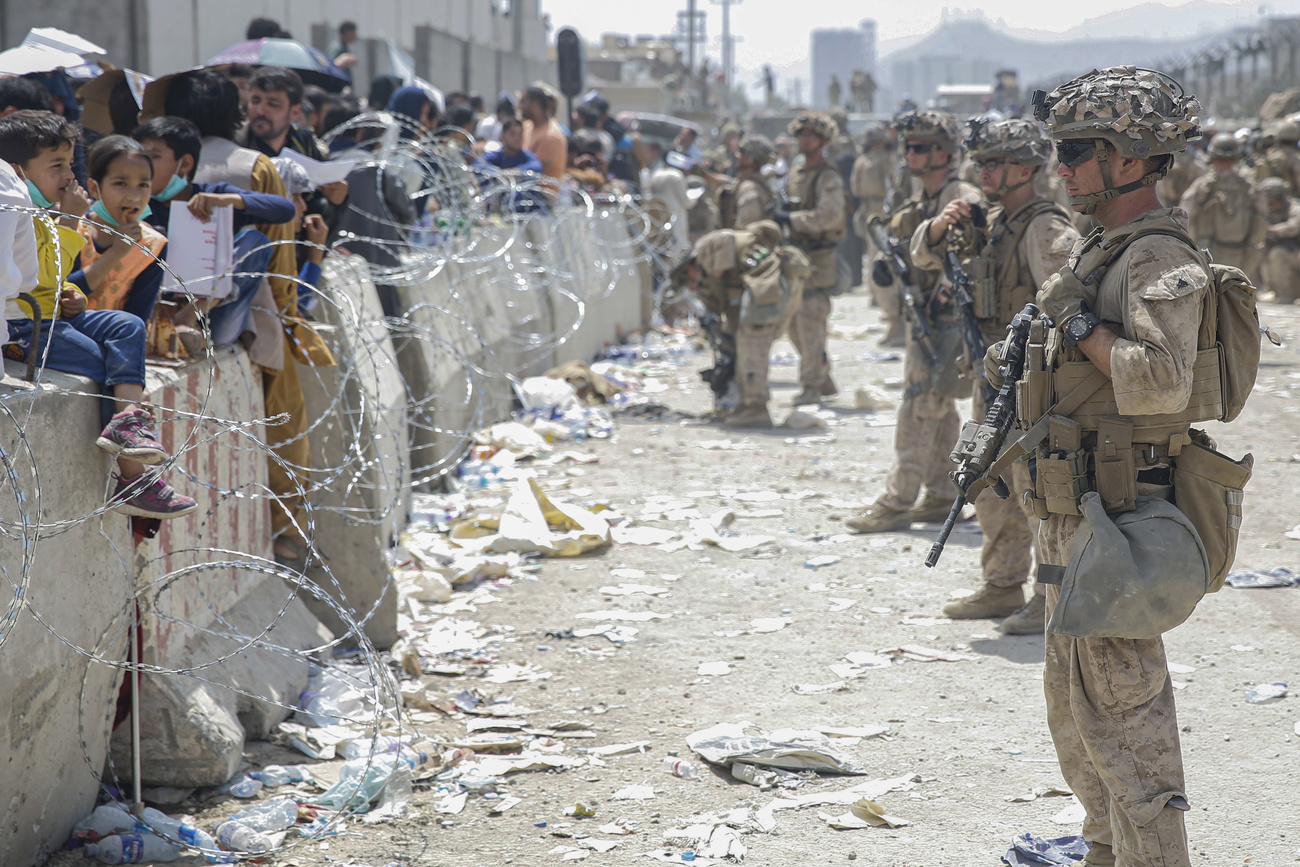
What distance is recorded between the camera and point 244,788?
3508 millimetres

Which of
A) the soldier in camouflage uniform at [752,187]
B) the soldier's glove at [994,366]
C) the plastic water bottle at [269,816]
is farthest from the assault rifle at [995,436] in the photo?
the soldier in camouflage uniform at [752,187]

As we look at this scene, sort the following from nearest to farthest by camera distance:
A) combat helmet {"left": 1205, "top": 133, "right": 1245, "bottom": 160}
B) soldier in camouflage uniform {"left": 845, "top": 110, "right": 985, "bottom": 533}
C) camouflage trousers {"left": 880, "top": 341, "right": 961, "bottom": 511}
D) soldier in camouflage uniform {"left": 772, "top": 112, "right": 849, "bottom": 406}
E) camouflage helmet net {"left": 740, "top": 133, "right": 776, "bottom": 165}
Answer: soldier in camouflage uniform {"left": 845, "top": 110, "right": 985, "bottom": 533} → camouflage trousers {"left": 880, "top": 341, "right": 961, "bottom": 511} → soldier in camouflage uniform {"left": 772, "top": 112, "right": 849, "bottom": 406} → camouflage helmet net {"left": 740, "top": 133, "right": 776, "bottom": 165} → combat helmet {"left": 1205, "top": 133, "right": 1245, "bottom": 160}

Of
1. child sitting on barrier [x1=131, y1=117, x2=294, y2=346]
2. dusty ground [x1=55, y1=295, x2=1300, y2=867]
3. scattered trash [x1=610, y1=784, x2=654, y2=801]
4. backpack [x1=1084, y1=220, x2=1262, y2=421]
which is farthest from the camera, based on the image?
child sitting on barrier [x1=131, y1=117, x2=294, y2=346]

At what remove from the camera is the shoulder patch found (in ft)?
8.46

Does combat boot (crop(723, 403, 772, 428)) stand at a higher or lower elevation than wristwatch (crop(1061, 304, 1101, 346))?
lower

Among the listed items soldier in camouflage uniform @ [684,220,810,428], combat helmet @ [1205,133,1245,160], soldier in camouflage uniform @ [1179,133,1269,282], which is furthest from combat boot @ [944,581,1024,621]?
combat helmet @ [1205,133,1245,160]

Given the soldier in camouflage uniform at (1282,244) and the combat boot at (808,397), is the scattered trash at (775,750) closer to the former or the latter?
the combat boot at (808,397)

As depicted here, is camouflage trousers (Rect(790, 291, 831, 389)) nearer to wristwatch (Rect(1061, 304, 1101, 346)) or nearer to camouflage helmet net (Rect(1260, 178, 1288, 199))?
wristwatch (Rect(1061, 304, 1101, 346))

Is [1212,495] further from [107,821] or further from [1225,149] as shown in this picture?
[1225,149]

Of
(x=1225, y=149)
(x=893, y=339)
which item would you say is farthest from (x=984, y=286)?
(x=1225, y=149)

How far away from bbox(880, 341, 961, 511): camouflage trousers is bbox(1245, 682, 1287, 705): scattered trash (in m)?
2.20

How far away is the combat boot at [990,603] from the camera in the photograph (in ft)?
16.4

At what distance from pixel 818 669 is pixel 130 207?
2778 mm

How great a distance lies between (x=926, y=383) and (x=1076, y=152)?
329 cm
